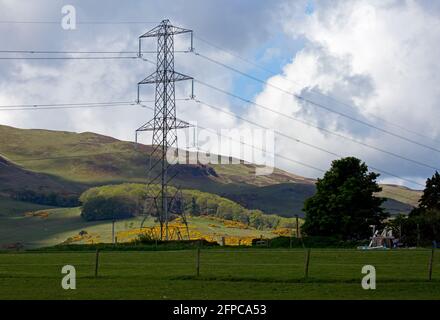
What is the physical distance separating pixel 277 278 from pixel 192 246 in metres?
49.2

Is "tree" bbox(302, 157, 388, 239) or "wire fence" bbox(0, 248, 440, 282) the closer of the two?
"wire fence" bbox(0, 248, 440, 282)

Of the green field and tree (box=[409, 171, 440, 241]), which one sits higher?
tree (box=[409, 171, 440, 241])

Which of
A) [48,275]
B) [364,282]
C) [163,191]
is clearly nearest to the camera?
[364,282]

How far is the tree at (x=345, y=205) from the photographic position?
11200 centimetres

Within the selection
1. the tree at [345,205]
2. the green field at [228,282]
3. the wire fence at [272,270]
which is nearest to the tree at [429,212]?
the tree at [345,205]

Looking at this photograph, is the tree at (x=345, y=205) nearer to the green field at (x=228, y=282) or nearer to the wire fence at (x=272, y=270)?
the wire fence at (x=272, y=270)

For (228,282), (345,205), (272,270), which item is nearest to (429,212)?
(345,205)

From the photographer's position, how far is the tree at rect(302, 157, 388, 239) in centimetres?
11200

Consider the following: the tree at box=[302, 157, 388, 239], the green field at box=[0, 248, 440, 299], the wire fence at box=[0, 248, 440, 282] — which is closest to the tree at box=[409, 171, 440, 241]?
the tree at box=[302, 157, 388, 239]

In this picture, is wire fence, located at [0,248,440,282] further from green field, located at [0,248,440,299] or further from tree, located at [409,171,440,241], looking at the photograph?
tree, located at [409,171,440,241]

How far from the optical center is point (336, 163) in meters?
119

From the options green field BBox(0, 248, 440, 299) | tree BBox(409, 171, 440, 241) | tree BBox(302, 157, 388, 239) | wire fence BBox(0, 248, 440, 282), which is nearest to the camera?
green field BBox(0, 248, 440, 299)
